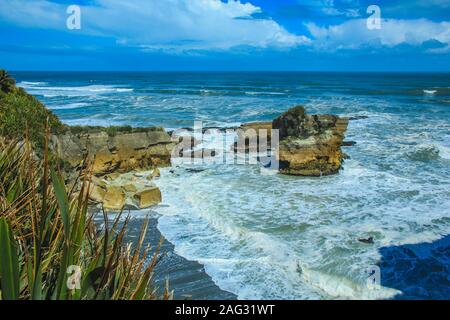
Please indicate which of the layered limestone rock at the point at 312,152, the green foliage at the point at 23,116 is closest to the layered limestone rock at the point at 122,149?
the green foliage at the point at 23,116

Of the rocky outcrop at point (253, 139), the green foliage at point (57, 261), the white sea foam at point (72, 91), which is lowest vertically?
the rocky outcrop at point (253, 139)

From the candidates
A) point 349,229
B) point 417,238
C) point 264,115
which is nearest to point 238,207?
point 349,229

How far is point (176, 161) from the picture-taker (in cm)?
1988

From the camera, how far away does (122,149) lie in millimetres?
17188

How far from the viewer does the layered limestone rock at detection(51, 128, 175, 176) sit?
15.3 meters

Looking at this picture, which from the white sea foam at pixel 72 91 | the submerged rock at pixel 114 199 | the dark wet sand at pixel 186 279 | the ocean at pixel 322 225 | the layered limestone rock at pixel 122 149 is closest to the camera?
the dark wet sand at pixel 186 279

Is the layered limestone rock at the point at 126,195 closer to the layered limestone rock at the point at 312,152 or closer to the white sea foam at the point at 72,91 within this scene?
the layered limestone rock at the point at 312,152

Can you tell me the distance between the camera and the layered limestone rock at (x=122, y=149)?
15.3 metres

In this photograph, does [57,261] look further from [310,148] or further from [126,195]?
[310,148]

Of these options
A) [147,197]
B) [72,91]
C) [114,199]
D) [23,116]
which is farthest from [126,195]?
[72,91]

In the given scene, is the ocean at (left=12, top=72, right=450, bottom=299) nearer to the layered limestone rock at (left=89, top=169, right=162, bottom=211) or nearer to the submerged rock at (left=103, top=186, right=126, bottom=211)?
the layered limestone rock at (left=89, top=169, right=162, bottom=211)
